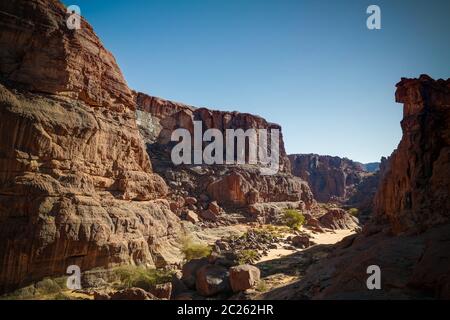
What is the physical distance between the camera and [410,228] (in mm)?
14344

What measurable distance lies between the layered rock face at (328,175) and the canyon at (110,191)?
10311 centimetres

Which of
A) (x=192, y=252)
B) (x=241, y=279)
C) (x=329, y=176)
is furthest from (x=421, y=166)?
→ (x=329, y=176)

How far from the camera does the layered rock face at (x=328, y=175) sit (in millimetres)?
126625

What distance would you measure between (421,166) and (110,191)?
66.6ft

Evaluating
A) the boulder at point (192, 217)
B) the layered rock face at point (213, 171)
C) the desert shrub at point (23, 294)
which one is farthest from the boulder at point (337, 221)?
the desert shrub at point (23, 294)

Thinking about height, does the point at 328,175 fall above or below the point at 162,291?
above

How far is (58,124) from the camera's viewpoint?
61.0 ft

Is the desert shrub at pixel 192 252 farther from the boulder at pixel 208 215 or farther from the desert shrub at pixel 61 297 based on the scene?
the boulder at pixel 208 215

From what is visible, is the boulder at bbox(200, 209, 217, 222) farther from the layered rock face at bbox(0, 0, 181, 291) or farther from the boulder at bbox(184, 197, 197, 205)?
the layered rock face at bbox(0, 0, 181, 291)

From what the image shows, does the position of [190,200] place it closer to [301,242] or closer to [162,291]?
[301,242]

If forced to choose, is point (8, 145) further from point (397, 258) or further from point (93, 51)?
point (397, 258)
